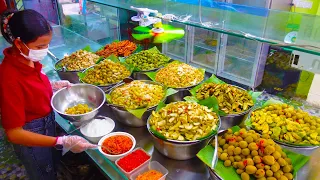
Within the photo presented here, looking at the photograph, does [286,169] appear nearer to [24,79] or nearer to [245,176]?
[245,176]

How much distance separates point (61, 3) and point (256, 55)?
133 inches

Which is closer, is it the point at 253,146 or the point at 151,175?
the point at 253,146

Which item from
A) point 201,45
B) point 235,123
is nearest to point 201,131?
point 235,123

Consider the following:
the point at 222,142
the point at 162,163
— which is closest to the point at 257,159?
the point at 222,142

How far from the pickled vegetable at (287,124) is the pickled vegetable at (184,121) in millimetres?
293

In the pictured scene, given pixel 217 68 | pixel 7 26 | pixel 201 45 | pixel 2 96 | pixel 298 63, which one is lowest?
pixel 217 68

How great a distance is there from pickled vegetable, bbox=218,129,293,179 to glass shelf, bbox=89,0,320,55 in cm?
56

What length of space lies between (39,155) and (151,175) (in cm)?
104

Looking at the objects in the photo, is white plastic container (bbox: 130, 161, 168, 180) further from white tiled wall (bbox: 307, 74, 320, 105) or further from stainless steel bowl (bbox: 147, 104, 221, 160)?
white tiled wall (bbox: 307, 74, 320, 105)

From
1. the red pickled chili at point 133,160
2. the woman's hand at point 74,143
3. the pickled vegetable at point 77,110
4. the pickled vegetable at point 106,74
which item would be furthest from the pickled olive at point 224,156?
the pickled vegetable at point 106,74

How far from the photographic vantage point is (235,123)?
1.71 meters

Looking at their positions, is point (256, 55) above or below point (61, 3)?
below

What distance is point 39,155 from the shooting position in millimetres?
1931

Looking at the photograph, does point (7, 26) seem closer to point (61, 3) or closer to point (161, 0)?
point (161, 0)
